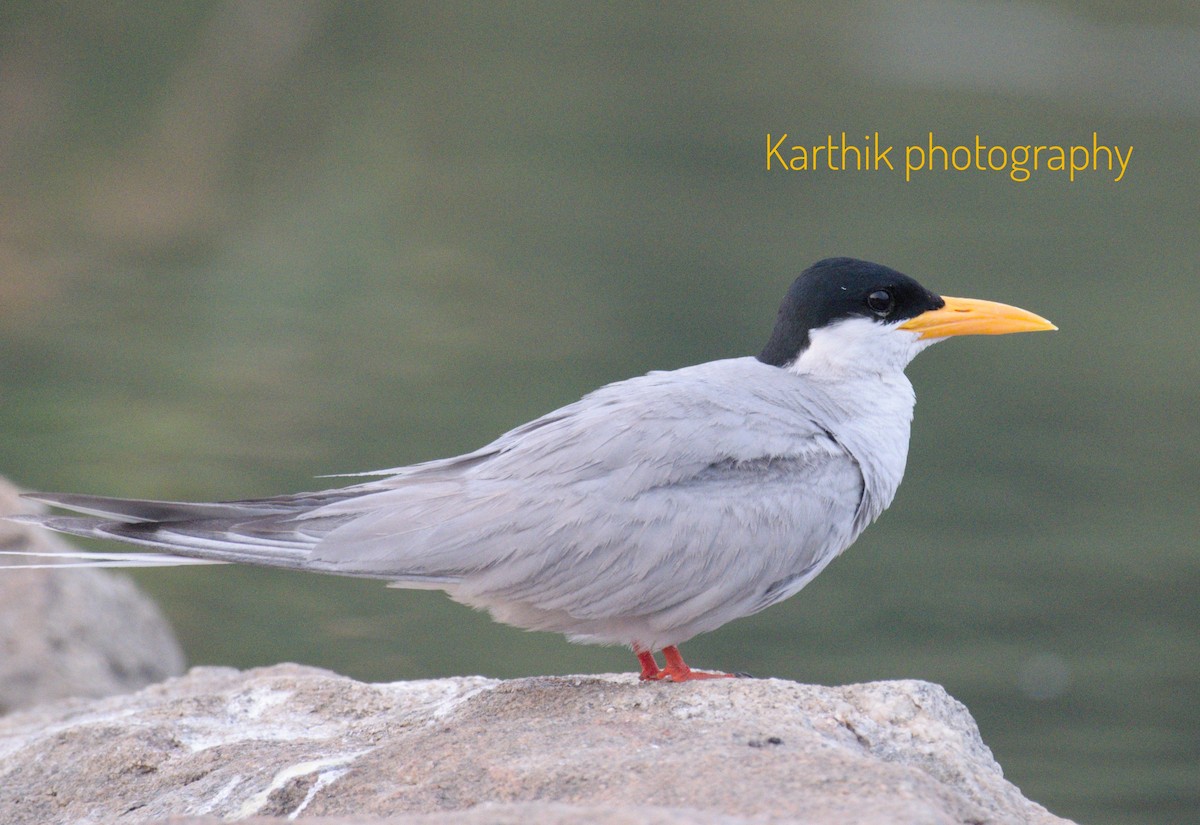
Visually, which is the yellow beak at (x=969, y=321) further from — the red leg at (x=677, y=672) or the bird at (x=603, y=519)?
the red leg at (x=677, y=672)

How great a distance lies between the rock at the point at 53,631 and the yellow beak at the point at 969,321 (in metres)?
3.38

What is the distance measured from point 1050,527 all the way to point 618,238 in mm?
5686

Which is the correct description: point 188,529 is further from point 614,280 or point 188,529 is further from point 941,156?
point 941,156

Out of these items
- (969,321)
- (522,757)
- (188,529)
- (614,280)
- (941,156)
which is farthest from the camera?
(941,156)

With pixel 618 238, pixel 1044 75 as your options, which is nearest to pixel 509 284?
pixel 618 238

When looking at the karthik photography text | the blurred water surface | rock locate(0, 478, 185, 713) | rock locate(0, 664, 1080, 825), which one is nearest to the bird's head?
rock locate(0, 664, 1080, 825)

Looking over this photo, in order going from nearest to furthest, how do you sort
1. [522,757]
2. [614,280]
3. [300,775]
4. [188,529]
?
1. [522,757]
2. [300,775]
3. [188,529]
4. [614,280]

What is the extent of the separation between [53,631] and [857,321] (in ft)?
11.2

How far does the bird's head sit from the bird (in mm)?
490

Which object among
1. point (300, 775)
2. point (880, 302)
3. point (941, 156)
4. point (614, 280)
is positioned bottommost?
point (300, 775)

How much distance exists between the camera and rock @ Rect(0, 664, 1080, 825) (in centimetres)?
361

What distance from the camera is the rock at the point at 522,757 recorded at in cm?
361

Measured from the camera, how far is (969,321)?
5.73 metres

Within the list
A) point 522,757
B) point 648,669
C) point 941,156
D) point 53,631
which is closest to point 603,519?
point 648,669
